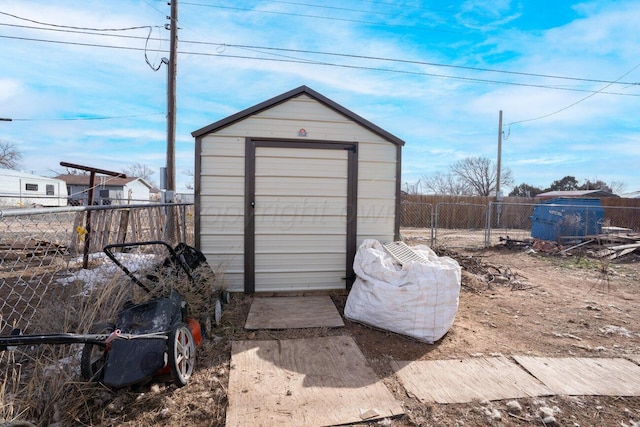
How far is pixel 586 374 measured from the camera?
2723 mm

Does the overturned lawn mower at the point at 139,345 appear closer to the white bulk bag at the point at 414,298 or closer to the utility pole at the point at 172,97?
the white bulk bag at the point at 414,298

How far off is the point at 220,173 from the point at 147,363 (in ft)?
8.98

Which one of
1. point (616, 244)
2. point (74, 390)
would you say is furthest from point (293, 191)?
point (616, 244)

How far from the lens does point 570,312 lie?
4.31m

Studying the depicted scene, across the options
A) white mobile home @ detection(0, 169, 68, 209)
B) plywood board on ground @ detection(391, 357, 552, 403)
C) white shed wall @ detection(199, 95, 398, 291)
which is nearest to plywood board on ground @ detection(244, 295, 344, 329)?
white shed wall @ detection(199, 95, 398, 291)

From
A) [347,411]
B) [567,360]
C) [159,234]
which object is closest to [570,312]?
[567,360]

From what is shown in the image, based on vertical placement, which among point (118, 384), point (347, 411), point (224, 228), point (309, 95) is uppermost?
point (309, 95)

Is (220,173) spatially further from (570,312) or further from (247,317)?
(570,312)

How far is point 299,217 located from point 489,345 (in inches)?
106

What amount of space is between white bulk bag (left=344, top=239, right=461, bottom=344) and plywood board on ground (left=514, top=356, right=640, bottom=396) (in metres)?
0.72

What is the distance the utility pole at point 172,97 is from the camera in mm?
7812

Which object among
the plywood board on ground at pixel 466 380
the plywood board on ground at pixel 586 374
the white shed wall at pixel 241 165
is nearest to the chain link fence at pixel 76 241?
the white shed wall at pixel 241 165

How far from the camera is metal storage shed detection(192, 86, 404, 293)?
4.51m

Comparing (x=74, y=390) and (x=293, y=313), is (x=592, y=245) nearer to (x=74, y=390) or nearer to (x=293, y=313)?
(x=293, y=313)
